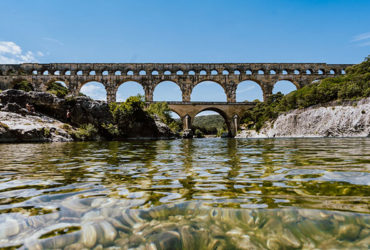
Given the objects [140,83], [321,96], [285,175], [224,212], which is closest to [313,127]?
[321,96]

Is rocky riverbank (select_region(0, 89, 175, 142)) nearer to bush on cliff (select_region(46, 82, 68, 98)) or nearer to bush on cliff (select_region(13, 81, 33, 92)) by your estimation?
bush on cliff (select_region(46, 82, 68, 98))

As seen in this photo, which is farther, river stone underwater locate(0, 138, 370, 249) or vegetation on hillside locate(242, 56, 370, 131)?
vegetation on hillside locate(242, 56, 370, 131)

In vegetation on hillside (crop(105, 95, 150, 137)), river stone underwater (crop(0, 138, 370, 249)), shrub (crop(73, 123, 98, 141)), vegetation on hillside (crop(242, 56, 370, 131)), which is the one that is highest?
vegetation on hillside (crop(242, 56, 370, 131))

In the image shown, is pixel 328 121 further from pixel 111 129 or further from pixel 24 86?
pixel 24 86

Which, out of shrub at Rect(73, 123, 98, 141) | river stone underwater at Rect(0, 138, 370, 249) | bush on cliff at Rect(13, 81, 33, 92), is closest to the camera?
river stone underwater at Rect(0, 138, 370, 249)

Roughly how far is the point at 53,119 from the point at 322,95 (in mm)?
22557

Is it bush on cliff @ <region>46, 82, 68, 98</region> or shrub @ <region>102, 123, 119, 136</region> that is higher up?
bush on cliff @ <region>46, 82, 68, 98</region>

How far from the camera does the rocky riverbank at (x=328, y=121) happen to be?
1636 centimetres

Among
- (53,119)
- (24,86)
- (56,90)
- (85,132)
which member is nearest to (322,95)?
(85,132)

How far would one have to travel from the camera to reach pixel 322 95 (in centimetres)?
2209

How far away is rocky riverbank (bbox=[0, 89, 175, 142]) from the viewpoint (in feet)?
38.2

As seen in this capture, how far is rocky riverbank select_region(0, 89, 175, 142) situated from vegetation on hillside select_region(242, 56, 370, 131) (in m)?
14.9

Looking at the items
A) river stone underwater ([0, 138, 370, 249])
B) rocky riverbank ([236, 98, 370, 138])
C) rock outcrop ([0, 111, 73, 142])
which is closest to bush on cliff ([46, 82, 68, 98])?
rock outcrop ([0, 111, 73, 142])

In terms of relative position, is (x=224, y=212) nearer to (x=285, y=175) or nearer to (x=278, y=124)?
(x=285, y=175)
